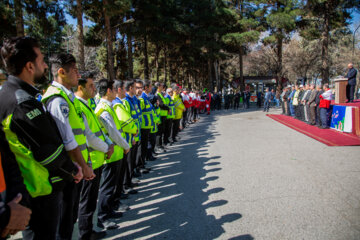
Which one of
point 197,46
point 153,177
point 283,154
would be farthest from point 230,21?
point 153,177

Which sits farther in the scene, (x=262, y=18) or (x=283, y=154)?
(x=262, y=18)

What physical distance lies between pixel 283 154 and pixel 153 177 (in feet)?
12.0

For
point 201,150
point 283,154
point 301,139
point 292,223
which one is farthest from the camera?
point 301,139

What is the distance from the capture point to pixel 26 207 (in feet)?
5.14

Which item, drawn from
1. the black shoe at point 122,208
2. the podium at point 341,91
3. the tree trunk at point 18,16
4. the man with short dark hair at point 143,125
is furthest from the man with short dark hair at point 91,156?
the podium at point 341,91

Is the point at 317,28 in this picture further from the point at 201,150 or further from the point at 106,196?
the point at 106,196

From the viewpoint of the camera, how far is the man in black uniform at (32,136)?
1.73 metres

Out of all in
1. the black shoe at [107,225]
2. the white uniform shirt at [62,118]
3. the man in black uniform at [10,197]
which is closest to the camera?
the man in black uniform at [10,197]

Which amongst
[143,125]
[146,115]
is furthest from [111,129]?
[146,115]

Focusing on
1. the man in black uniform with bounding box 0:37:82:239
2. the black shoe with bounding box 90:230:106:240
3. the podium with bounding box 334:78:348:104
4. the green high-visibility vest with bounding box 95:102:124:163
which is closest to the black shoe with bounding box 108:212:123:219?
the black shoe with bounding box 90:230:106:240

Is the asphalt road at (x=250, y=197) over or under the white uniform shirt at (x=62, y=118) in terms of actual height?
under

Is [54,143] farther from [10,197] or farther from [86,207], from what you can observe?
[86,207]

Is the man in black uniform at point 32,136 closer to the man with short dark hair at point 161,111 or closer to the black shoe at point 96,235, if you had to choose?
the black shoe at point 96,235

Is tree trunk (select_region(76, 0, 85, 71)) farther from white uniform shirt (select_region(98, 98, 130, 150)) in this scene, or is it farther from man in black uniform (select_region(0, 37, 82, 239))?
man in black uniform (select_region(0, 37, 82, 239))
